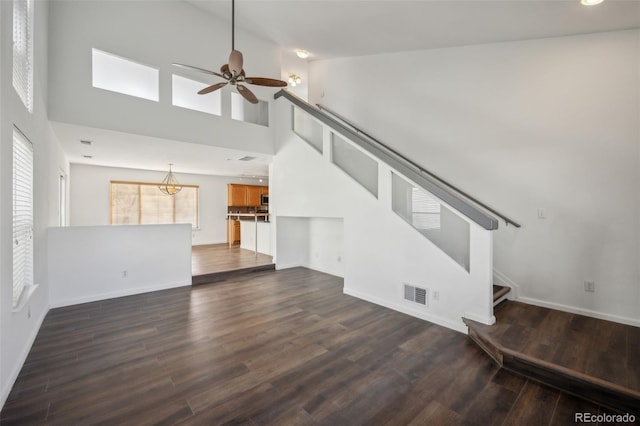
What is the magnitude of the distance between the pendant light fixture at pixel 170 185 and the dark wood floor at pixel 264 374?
506cm

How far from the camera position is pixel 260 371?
2.44m

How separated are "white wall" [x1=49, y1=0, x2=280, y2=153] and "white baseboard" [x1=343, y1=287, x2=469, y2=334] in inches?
137

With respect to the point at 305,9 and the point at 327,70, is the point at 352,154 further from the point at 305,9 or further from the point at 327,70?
the point at 327,70

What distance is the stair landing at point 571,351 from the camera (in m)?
2.09

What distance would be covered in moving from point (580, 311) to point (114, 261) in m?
6.63

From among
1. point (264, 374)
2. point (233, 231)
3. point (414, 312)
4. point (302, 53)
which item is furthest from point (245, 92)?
point (233, 231)

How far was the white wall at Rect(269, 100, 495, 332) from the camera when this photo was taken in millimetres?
3232

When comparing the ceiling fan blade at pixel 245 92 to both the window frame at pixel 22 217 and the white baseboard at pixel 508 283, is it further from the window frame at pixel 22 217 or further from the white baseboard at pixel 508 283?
the white baseboard at pixel 508 283

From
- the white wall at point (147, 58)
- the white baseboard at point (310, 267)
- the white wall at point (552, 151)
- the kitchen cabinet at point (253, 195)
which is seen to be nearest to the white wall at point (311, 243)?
the white baseboard at point (310, 267)

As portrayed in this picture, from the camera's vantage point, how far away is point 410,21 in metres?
3.91

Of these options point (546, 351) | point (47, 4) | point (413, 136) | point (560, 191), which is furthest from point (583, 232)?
point (47, 4)

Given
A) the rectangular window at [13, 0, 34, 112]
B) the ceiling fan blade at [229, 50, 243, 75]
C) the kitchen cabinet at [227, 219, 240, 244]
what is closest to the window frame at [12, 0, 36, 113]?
the rectangular window at [13, 0, 34, 112]

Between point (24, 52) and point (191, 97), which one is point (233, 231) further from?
point (24, 52)

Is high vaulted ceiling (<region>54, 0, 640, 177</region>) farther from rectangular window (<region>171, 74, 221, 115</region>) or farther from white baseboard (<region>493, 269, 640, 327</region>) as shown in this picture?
white baseboard (<region>493, 269, 640, 327</region>)
